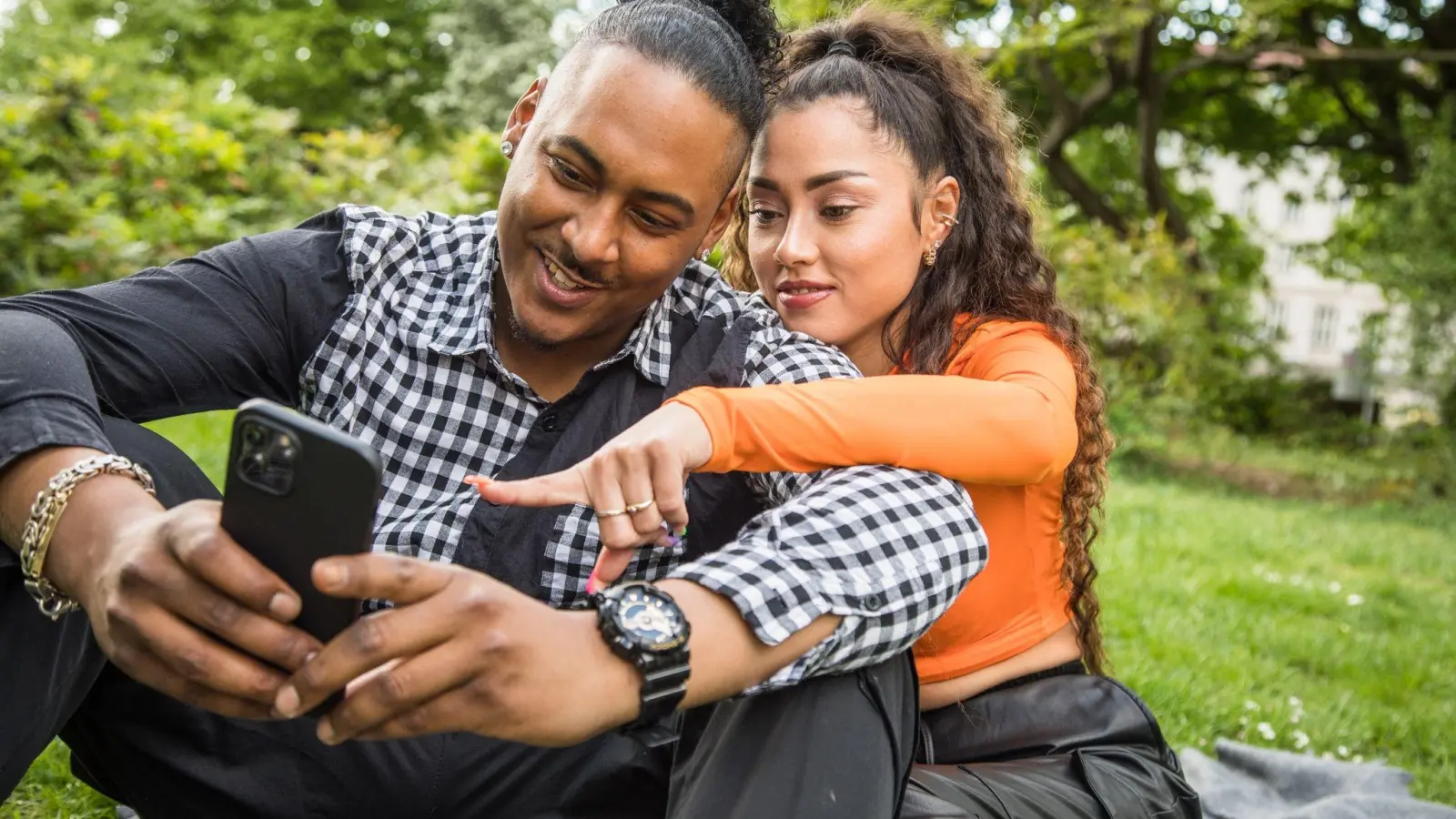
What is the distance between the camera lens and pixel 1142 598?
5.32m

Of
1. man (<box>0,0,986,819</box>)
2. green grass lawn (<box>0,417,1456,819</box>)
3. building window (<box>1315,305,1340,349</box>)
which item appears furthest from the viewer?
building window (<box>1315,305,1340,349</box>)

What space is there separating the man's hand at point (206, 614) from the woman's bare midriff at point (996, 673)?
1.34m

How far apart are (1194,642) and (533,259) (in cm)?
351

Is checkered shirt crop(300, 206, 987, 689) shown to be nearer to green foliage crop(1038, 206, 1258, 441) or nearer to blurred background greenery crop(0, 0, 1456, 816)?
blurred background greenery crop(0, 0, 1456, 816)

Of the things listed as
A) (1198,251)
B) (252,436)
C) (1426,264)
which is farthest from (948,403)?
(1198,251)

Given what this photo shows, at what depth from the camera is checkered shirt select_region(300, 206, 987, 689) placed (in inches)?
70.0

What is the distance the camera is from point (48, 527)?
5.17 feet

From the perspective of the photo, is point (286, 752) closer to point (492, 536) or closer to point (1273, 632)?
point (492, 536)

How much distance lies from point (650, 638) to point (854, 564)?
0.33 m

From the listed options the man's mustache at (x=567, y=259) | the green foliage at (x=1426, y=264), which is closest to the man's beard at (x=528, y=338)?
the man's mustache at (x=567, y=259)

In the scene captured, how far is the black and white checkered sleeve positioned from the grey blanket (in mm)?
1794

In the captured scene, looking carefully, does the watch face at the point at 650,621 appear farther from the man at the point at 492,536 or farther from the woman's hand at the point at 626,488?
the woman's hand at the point at 626,488

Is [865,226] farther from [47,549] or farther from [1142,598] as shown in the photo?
[1142,598]

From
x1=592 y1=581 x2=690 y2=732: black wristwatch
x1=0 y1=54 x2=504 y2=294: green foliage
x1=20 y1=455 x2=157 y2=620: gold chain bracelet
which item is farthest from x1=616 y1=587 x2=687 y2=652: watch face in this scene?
x1=0 y1=54 x2=504 y2=294: green foliage
